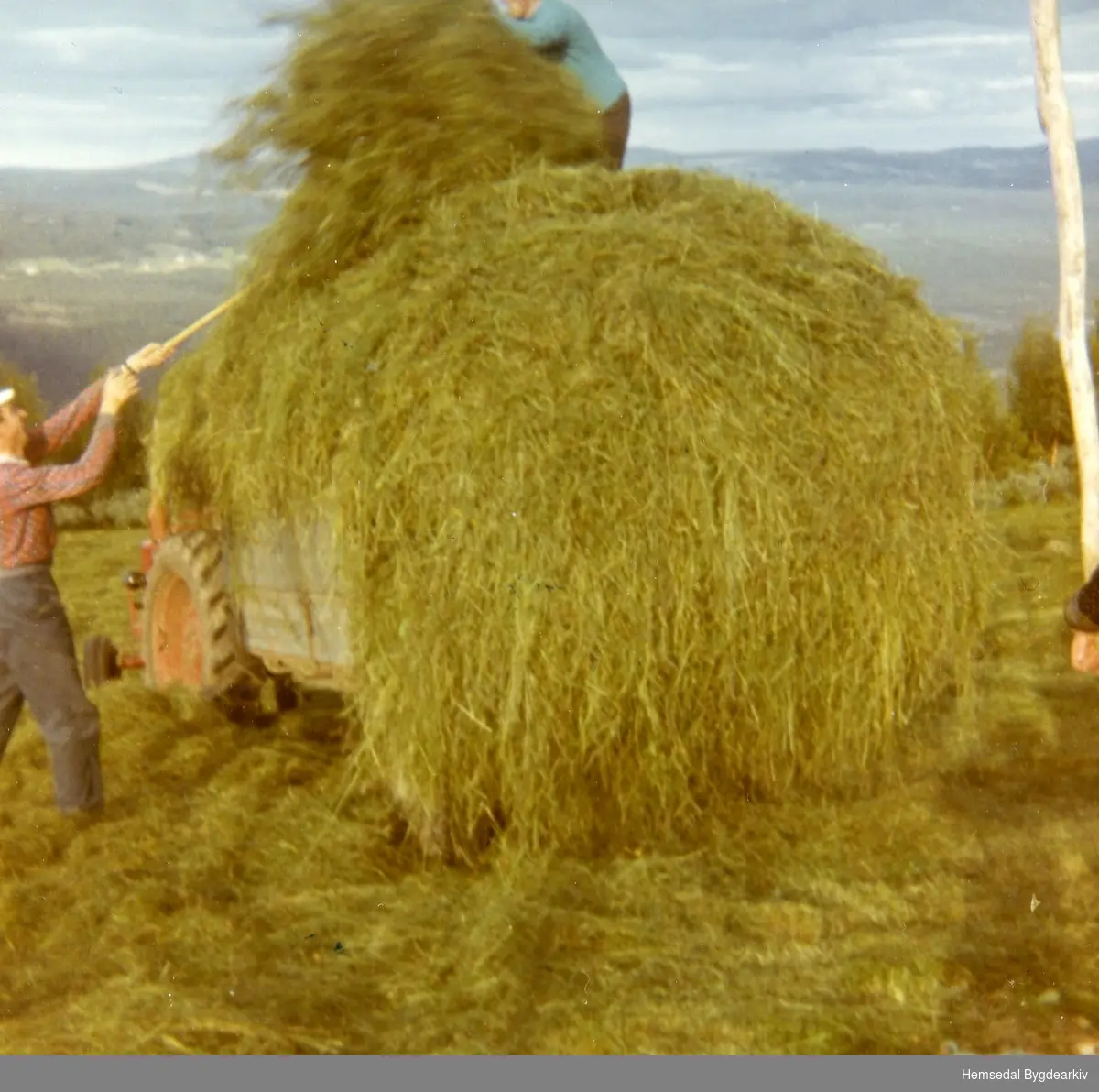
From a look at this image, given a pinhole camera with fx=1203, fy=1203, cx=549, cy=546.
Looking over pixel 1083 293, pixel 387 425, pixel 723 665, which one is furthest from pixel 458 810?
pixel 1083 293

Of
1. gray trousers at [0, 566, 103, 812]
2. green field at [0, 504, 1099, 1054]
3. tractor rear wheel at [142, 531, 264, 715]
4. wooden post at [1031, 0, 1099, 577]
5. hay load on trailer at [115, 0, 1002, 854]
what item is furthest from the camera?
tractor rear wheel at [142, 531, 264, 715]

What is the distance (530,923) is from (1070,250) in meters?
2.59

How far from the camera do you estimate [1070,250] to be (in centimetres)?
372

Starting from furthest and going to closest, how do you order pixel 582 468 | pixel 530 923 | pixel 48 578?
pixel 48 578 → pixel 530 923 → pixel 582 468

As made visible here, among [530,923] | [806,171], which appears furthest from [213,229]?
[530,923]

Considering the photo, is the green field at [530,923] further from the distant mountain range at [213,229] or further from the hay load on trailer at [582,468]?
the distant mountain range at [213,229]

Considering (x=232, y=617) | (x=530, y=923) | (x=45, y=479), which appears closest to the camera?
(x=530, y=923)

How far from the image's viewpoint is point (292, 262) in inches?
148

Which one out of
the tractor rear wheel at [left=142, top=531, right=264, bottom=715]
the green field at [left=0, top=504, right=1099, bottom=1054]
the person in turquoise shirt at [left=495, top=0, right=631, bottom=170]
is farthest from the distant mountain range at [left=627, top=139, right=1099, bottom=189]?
the tractor rear wheel at [left=142, top=531, right=264, bottom=715]

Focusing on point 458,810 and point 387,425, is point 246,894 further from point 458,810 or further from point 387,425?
point 387,425

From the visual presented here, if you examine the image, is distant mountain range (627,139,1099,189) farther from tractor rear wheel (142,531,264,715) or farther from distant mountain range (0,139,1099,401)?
tractor rear wheel (142,531,264,715)

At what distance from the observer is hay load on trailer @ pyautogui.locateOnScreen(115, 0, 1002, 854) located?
3.08 m

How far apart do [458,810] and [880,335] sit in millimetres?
1823

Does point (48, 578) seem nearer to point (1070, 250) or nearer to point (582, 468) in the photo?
point (582, 468)
